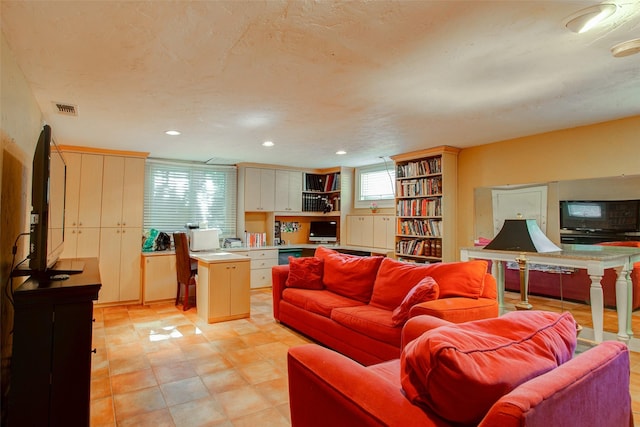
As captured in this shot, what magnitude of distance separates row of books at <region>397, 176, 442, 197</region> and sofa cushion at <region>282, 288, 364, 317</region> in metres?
2.12

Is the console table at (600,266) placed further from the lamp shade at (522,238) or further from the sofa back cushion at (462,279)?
the lamp shade at (522,238)

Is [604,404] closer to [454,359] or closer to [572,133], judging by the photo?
[454,359]

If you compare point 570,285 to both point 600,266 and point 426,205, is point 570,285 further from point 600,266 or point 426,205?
point 426,205

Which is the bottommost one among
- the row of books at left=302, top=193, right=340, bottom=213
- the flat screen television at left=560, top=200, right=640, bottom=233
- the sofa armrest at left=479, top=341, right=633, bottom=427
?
the sofa armrest at left=479, top=341, right=633, bottom=427

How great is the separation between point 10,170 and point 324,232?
496cm

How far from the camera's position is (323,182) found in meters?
6.87

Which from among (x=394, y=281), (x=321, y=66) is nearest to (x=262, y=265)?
(x=394, y=281)

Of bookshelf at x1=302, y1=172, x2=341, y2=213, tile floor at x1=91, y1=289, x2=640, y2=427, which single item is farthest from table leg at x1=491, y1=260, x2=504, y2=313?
bookshelf at x1=302, y1=172, x2=341, y2=213

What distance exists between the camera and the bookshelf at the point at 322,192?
660cm

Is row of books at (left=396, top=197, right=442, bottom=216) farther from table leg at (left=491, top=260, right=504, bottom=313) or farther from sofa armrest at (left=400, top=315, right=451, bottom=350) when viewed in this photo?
sofa armrest at (left=400, top=315, right=451, bottom=350)

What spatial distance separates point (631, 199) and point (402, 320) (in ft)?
9.05

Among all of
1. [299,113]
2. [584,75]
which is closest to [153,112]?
[299,113]

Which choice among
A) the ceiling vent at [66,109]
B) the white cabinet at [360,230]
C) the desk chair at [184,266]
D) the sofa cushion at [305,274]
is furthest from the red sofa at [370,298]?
the ceiling vent at [66,109]

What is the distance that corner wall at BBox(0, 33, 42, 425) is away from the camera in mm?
1972
